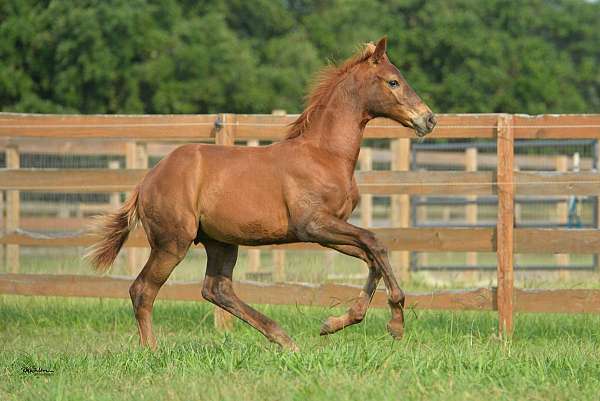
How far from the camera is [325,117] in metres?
7.66

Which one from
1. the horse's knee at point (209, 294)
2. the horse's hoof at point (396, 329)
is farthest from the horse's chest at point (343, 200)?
the horse's knee at point (209, 294)

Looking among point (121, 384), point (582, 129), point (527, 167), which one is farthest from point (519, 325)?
point (527, 167)

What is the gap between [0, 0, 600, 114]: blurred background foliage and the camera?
84.0 ft

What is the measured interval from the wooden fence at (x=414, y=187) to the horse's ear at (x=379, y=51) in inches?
56.0

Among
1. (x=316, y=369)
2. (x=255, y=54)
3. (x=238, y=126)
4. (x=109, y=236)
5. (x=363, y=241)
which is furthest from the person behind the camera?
(x=255, y=54)

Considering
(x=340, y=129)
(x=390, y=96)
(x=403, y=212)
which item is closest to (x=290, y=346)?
(x=340, y=129)

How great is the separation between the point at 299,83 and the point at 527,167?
11.9 metres

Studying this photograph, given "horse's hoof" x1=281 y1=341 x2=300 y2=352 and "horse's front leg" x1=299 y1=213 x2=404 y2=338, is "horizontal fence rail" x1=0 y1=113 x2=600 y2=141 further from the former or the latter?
"horse's hoof" x1=281 y1=341 x2=300 y2=352

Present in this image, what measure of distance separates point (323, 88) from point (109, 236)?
196cm

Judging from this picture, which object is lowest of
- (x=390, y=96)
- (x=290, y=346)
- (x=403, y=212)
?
(x=290, y=346)

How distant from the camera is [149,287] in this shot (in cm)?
777

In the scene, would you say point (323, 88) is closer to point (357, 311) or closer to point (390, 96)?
point (390, 96)

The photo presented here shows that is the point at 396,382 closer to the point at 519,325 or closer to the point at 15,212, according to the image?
the point at 519,325

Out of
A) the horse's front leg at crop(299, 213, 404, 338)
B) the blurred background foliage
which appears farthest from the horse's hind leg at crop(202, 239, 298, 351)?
the blurred background foliage
